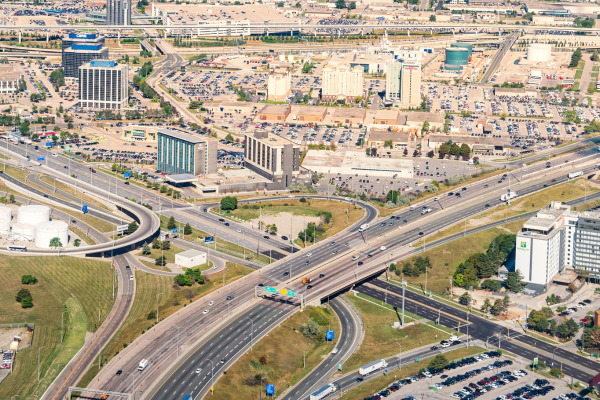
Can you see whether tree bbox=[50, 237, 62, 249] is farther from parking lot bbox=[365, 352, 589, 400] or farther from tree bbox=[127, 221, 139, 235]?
parking lot bbox=[365, 352, 589, 400]

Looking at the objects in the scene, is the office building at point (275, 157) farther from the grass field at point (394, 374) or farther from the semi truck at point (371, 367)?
the semi truck at point (371, 367)

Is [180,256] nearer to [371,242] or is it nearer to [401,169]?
[371,242]

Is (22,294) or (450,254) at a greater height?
(450,254)

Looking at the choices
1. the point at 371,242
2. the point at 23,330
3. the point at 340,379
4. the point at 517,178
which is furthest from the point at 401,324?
the point at 517,178

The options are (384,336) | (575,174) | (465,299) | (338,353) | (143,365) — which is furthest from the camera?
(575,174)

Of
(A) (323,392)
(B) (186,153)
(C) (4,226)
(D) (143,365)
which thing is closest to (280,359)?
(A) (323,392)

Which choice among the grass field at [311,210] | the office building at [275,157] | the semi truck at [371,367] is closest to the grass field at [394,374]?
the semi truck at [371,367]

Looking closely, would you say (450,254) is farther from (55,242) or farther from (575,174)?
(55,242)
